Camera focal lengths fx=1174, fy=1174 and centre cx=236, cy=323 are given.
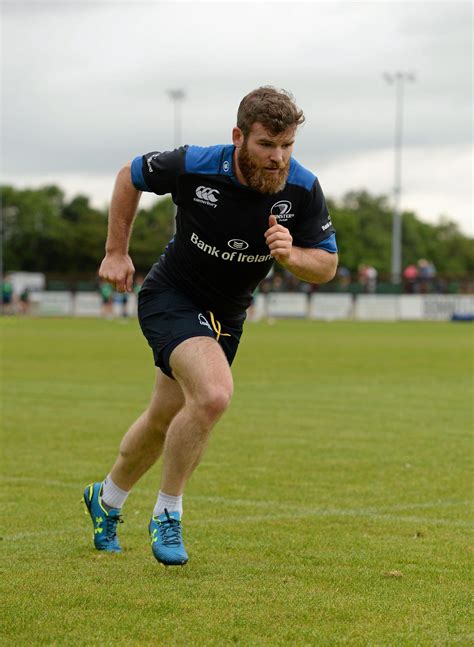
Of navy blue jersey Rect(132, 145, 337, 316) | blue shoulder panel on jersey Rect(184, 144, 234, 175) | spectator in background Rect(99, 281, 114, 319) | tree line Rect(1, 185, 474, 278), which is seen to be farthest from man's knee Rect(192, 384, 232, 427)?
tree line Rect(1, 185, 474, 278)

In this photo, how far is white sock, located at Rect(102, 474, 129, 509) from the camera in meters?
6.77

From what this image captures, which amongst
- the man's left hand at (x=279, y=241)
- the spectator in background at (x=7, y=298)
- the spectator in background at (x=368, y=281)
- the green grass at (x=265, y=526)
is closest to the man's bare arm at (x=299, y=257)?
the man's left hand at (x=279, y=241)

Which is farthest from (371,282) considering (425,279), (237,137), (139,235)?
(139,235)

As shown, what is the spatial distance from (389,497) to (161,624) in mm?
3865

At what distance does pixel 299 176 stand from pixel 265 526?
7.57 feet

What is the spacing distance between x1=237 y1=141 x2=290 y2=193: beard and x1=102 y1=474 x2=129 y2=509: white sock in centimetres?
198

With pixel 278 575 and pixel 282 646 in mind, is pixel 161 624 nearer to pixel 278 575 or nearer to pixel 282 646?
pixel 282 646

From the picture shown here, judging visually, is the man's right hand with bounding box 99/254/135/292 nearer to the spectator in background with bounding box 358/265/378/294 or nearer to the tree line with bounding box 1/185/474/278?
the spectator in background with bounding box 358/265/378/294

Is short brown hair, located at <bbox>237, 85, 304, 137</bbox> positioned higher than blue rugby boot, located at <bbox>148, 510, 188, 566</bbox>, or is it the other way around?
short brown hair, located at <bbox>237, 85, 304, 137</bbox>

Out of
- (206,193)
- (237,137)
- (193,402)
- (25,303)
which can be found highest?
(237,137)

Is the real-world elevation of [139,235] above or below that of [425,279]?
above

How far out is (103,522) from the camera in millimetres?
6652

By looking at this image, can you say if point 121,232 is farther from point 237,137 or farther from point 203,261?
point 237,137

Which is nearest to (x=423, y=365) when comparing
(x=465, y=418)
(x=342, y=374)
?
(x=342, y=374)
